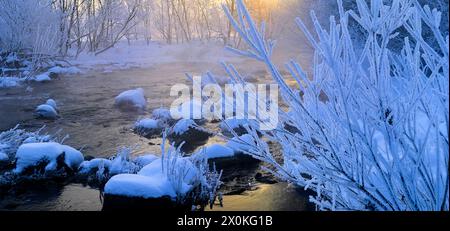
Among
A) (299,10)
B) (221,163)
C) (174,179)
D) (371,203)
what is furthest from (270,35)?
(371,203)

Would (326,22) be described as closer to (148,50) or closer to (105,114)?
(105,114)

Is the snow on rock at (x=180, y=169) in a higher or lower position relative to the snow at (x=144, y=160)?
higher

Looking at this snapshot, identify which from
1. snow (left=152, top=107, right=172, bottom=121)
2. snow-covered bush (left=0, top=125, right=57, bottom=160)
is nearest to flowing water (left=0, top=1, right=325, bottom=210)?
snow-covered bush (left=0, top=125, right=57, bottom=160)

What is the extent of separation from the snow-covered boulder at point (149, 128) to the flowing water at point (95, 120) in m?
0.20

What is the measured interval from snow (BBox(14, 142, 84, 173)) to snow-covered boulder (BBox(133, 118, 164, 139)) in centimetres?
257

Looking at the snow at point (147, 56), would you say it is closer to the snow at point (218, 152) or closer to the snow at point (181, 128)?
the snow at point (181, 128)

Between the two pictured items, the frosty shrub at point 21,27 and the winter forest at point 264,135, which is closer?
the winter forest at point 264,135

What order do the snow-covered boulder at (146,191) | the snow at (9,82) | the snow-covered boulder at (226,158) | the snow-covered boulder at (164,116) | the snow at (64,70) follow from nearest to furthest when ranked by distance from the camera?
the snow-covered boulder at (146,191) < the snow-covered boulder at (226,158) < the snow-covered boulder at (164,116) < the snow at (9,82) < the snow at (64,70)

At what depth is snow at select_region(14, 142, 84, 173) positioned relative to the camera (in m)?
5.84

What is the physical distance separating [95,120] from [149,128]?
77.0 inches

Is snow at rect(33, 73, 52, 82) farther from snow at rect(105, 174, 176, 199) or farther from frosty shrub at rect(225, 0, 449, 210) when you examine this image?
frosty shrub at rect(225, 0, 449, 210)

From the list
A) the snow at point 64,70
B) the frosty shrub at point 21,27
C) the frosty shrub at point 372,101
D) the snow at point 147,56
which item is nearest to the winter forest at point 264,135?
the frosty shrub at point 372,101

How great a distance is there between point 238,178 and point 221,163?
0.61 meters

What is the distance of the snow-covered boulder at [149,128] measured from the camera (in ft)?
28.6
